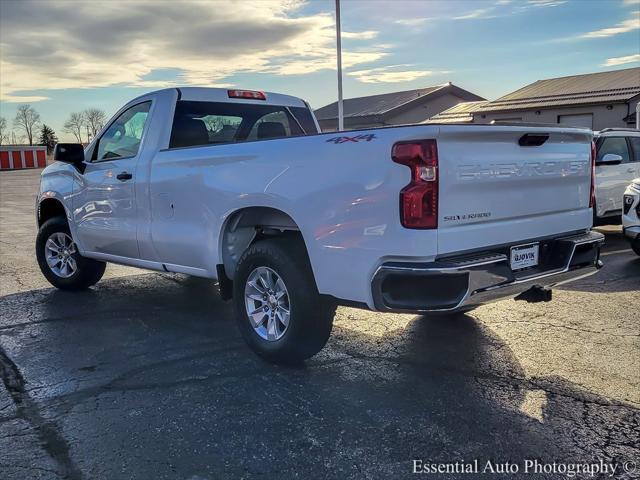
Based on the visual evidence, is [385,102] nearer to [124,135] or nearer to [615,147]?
[615,147]

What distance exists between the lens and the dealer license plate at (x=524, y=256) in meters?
3.95

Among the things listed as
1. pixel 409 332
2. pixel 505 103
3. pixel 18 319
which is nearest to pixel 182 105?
pixel 18 319

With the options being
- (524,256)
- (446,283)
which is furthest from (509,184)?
(446,283)

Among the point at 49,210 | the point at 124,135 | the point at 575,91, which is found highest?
the point at 575,91

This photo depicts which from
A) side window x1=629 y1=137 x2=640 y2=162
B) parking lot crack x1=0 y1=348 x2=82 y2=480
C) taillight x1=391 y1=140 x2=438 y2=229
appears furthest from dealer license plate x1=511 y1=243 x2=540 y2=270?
side window x1=629 y1=137 x2=640 y2=162

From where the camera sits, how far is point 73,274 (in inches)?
275

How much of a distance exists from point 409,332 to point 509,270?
1.68m

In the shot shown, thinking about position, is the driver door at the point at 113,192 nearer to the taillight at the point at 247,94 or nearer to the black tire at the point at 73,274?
the black tire at the point at 73,274

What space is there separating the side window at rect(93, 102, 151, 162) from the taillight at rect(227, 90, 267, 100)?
0.84 m

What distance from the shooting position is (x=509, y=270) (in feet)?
12.5

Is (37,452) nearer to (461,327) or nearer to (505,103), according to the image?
(461,327)

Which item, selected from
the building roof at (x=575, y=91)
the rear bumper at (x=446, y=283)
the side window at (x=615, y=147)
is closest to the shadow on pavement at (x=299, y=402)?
the rear bumper at (x=446, y=283)

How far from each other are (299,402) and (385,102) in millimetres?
31103

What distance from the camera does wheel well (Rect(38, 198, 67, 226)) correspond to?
7129 millimetres
